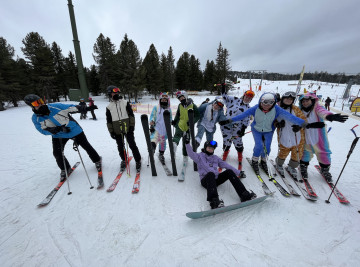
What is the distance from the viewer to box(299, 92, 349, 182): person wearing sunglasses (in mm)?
3469

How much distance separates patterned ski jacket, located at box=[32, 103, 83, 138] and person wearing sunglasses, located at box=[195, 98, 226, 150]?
3299 mm

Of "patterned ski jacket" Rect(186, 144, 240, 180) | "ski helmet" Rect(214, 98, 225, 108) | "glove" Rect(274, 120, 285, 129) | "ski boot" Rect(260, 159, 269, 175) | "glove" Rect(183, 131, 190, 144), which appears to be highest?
"ski helmet" Rect(214, 98, 225, 108)

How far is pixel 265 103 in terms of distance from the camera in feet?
11.0

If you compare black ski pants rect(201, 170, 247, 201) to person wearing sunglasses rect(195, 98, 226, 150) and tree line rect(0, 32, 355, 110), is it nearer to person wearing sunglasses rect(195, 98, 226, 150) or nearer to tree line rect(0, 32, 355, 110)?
person wearing sunglasses rect(195, 98, 226, 150)

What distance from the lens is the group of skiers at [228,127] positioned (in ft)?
10.7

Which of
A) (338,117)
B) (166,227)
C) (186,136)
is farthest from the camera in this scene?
(186,136)

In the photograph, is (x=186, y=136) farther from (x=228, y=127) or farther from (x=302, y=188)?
(x=302, y=188)

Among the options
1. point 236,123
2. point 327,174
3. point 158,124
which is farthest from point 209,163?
point 327,174

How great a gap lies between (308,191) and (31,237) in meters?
5.51

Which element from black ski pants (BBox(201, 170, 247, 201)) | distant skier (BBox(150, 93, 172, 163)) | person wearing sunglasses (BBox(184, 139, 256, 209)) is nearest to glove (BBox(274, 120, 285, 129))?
person wearing sunglasses (BBox(184, 139, 256, 209))

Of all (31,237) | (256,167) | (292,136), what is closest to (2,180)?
(31,237)

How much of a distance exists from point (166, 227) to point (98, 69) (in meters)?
32.9

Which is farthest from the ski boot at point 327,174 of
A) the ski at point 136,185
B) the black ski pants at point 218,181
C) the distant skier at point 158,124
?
the ski at point 136,185

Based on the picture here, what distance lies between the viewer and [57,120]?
349cm
